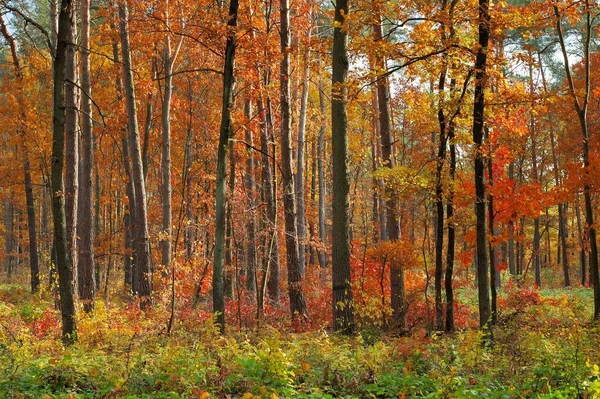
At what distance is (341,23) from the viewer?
958 centimetres

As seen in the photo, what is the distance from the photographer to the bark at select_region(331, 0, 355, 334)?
9688 mm

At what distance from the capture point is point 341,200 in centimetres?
971

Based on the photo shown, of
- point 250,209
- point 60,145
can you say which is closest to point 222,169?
point 250,209

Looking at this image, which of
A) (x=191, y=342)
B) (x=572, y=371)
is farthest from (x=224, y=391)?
(x=572, y=371)

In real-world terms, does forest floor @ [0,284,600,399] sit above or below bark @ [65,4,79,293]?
below

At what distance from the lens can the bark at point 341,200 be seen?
9.69 metres

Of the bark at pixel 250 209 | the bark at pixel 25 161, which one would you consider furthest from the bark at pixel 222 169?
the bark at pixel 25 161

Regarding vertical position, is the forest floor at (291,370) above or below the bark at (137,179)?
below

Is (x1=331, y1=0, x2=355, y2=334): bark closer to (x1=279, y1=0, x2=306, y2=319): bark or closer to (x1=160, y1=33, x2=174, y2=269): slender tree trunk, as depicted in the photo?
(x1=279, y1=0, x2=306, y2=319): bark

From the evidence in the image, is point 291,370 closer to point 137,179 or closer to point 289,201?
point 289,201

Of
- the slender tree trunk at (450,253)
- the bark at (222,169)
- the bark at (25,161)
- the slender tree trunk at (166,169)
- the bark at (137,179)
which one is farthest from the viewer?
the bark at (25,161)

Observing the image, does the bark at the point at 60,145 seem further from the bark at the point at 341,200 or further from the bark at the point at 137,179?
the bark at the point at 137,179

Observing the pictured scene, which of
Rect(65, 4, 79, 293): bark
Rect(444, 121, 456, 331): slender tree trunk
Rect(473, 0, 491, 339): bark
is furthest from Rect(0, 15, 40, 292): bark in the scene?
Rect(473, 0, 491, 339): bark

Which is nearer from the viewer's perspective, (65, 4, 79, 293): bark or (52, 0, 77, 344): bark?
(52, 0, 77, 344): bark
